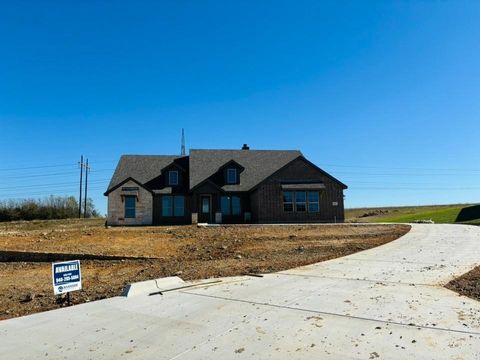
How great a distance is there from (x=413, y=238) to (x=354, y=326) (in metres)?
13.1

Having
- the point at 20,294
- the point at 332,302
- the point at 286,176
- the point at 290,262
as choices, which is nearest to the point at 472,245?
the point at 290,262

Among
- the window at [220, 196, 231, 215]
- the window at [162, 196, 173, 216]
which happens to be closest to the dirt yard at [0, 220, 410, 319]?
the window at [162, 196, 173, 216]

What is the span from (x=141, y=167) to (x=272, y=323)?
28841 millimetres

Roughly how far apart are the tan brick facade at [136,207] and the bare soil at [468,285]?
959 inches

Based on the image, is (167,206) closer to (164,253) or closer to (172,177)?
(172,177)

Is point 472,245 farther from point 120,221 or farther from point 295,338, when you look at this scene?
point 120,221

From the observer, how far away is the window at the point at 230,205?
32.0 metres

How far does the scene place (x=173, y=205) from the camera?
104 ft

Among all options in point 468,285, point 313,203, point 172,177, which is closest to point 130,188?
point 172,177

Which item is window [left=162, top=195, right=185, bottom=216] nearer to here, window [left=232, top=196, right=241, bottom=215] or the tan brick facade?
the tan brick facade

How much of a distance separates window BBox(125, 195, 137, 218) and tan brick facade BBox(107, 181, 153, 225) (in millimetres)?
228

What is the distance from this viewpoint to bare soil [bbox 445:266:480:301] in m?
7.70

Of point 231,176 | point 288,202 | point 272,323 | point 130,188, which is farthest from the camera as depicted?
point 231,176

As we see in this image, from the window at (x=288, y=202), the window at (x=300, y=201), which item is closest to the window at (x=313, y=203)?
the window at (x=300, y=201)
